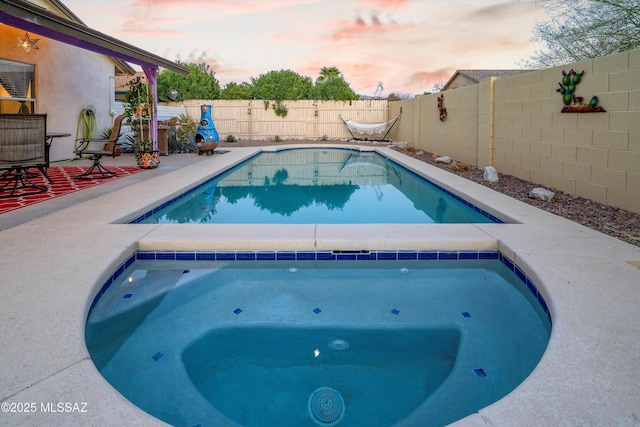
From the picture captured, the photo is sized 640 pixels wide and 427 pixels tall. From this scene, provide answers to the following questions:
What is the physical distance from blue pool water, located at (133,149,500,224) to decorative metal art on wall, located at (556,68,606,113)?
62.5 inches

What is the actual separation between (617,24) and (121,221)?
699 cm

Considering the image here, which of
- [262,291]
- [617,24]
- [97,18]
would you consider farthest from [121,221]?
[97,18]

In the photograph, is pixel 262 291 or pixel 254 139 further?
pixel 254 139

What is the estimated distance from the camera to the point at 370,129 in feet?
53.4

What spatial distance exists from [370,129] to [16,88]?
11123mm

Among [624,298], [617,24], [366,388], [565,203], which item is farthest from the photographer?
[617,24]

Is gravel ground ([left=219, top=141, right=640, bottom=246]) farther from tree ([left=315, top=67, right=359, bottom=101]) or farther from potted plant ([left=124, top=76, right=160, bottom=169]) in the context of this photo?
tree ([left=315, top=67, right=359, bottom=101])

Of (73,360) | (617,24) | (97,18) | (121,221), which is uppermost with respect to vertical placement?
(97,18)

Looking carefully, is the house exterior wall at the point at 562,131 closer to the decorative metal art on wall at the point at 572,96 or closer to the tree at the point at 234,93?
the decorative metal art on wall at the point at 572,96

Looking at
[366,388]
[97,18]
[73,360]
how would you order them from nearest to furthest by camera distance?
[73,360] → [366,388] → [97,18]

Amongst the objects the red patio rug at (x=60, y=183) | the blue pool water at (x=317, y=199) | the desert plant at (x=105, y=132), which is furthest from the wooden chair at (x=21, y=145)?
the desert plant at (x=105, y=132)

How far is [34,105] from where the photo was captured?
8211mm

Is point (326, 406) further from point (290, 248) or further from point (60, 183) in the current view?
point (60, 183)

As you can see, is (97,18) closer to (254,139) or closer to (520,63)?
(254,139)
